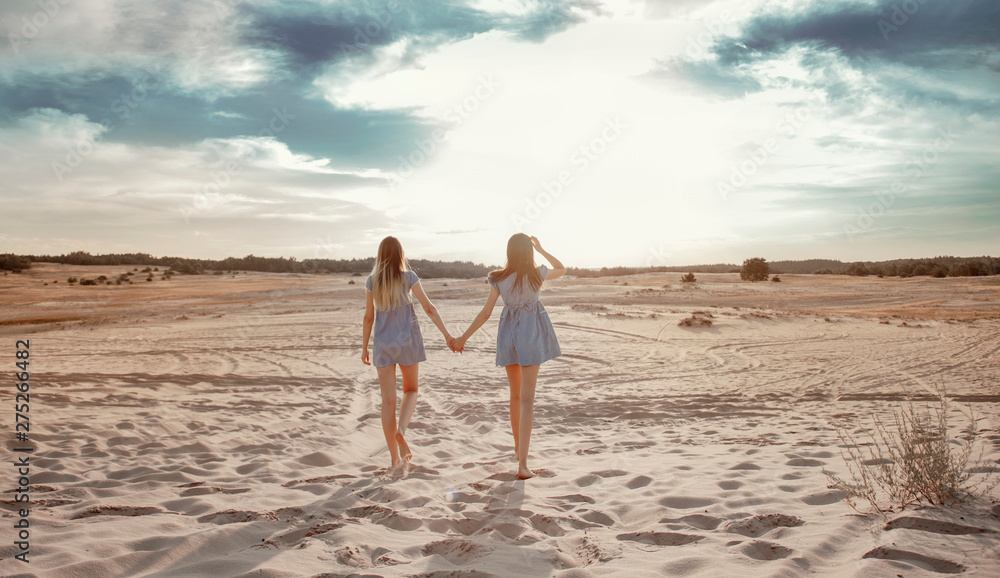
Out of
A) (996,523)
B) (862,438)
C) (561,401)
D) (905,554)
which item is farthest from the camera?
(561,401)

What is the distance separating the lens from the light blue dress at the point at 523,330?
5.33 meters

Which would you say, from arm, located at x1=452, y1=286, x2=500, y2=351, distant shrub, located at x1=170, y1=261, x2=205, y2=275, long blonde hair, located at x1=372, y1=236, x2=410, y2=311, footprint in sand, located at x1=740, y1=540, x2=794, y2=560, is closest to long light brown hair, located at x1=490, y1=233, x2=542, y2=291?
arm, located at x1=452, y1=286, x2=500, y2=351

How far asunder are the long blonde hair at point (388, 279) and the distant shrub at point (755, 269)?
167 ft

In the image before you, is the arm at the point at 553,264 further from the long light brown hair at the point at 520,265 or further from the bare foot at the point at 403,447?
the bare foot at the point at 403,447

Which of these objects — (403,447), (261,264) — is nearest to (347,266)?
(261,264)

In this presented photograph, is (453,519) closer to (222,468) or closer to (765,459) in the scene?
(222,468)

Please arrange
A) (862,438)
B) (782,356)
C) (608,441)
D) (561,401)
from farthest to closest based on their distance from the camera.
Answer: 1. (782,356)
2. (561,401)
3. (608,441)
4. (862,438)

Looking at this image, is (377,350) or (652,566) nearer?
(652,566)

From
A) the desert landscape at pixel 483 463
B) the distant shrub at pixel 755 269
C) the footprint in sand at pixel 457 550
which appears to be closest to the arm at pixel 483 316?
the desert landscape at pixel 483 463

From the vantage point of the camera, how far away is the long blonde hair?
216 inches

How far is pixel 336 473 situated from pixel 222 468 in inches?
47.6

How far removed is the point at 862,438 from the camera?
6.35m

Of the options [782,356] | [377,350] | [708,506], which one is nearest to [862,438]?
[708,506]

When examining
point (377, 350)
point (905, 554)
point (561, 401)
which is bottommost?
point (561, 401)
